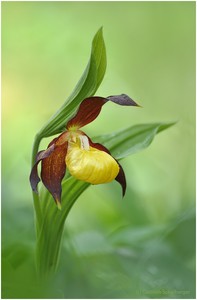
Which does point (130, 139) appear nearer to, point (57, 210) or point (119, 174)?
point (119, 174)

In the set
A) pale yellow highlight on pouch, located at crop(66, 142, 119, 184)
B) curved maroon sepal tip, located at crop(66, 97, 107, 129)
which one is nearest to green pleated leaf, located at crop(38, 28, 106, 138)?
curved maroon sepal tip, located at crop(66, 97, 107, 129)

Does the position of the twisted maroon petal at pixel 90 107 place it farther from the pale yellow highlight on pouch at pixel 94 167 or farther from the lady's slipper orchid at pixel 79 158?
the pale yellow highlight on pouch at pixel 94 167

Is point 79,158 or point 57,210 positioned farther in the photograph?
point 57,210

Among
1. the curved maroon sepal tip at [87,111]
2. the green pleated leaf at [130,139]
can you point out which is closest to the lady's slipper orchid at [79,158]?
the curved maroon sepal tip at [87,111]

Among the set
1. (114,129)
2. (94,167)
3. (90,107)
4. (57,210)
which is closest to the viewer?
(94,167)

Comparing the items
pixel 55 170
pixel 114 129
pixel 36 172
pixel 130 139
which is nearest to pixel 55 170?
pixel 55 170

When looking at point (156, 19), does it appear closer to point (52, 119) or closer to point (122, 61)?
point (122, 61)

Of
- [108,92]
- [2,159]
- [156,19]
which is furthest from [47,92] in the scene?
[156,19]
